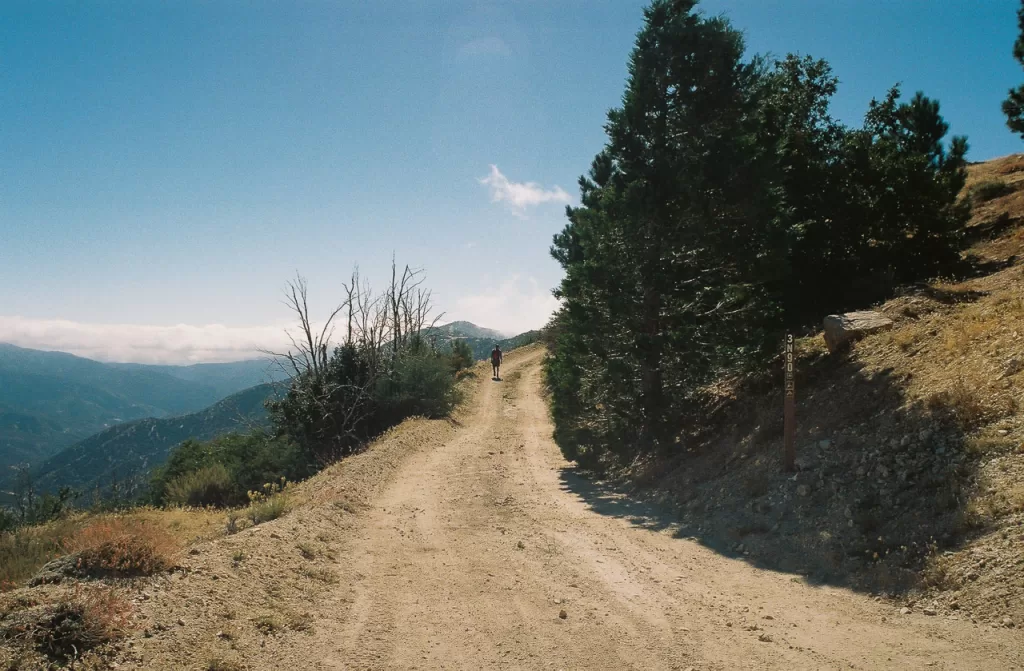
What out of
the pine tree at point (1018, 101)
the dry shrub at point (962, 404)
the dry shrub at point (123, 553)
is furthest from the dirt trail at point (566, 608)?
the pine tree at point (1018, 101)

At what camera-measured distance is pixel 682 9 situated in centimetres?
1540

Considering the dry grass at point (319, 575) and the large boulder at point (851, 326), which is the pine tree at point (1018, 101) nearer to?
the large boulder at point (851, 326)

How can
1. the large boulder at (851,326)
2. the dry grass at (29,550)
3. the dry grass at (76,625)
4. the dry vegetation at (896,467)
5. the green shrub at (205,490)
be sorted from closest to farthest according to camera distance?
the dry grass at (76,625) < the dry vegetation at (896,467) < the dry grass at (29,550) < the large boulder at (851,326) < the green shrub at (205,490)

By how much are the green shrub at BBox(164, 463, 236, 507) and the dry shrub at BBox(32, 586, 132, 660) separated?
16.8 meters

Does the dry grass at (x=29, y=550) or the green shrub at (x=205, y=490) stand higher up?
the dry grass at (x=29, y=550)

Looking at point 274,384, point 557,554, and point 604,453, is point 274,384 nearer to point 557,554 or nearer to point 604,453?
point 604,453

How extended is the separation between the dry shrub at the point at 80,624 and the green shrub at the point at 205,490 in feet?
55.1

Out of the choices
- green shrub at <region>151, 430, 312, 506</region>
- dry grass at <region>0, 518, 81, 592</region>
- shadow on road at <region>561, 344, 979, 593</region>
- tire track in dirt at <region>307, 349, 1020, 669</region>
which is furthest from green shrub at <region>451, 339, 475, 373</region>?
tire track in dirt at <region>307, 349, 1020, 669</region>

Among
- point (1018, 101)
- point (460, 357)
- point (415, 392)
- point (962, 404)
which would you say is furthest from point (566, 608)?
point (460, 357)

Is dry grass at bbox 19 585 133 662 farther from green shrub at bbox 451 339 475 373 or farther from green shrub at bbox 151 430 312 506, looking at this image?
green shrub at bbox 451 339 475 373

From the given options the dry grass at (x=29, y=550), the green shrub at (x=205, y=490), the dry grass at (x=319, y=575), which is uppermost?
the dry grass at (x=319, y=575)

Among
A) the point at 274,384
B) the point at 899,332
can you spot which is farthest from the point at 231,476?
the point at 899,332

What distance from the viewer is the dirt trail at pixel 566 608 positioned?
6000 millimetres

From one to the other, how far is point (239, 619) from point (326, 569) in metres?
2.30
